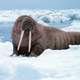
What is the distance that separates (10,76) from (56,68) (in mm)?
443

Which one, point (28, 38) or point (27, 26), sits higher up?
point (27, 26)

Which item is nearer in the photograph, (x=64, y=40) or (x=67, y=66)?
(x=67, y=66)

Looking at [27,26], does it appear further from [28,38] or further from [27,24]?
[28,38]

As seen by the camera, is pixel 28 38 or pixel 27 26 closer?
pixel 27 26

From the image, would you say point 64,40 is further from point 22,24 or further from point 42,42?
point 22,24

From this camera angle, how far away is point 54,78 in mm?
2359

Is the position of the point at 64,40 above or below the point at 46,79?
below

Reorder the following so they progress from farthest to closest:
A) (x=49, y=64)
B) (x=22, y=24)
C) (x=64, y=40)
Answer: (x=64, y=40)
(x=22, y=24)
(x=49, y=64)

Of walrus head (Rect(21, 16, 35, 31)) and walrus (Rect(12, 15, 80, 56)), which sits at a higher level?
walrus head (Rect(21, 16, 35, 31))

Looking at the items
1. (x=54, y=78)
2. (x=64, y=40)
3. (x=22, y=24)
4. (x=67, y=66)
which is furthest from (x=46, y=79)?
(x=64, y=40)

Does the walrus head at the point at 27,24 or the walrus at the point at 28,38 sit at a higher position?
the walrus head at the point at 27,24

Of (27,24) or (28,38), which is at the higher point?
(27,24)

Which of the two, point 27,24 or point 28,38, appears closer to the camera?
point 27,24

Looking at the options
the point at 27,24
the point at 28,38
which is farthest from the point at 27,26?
the point at 28,38
